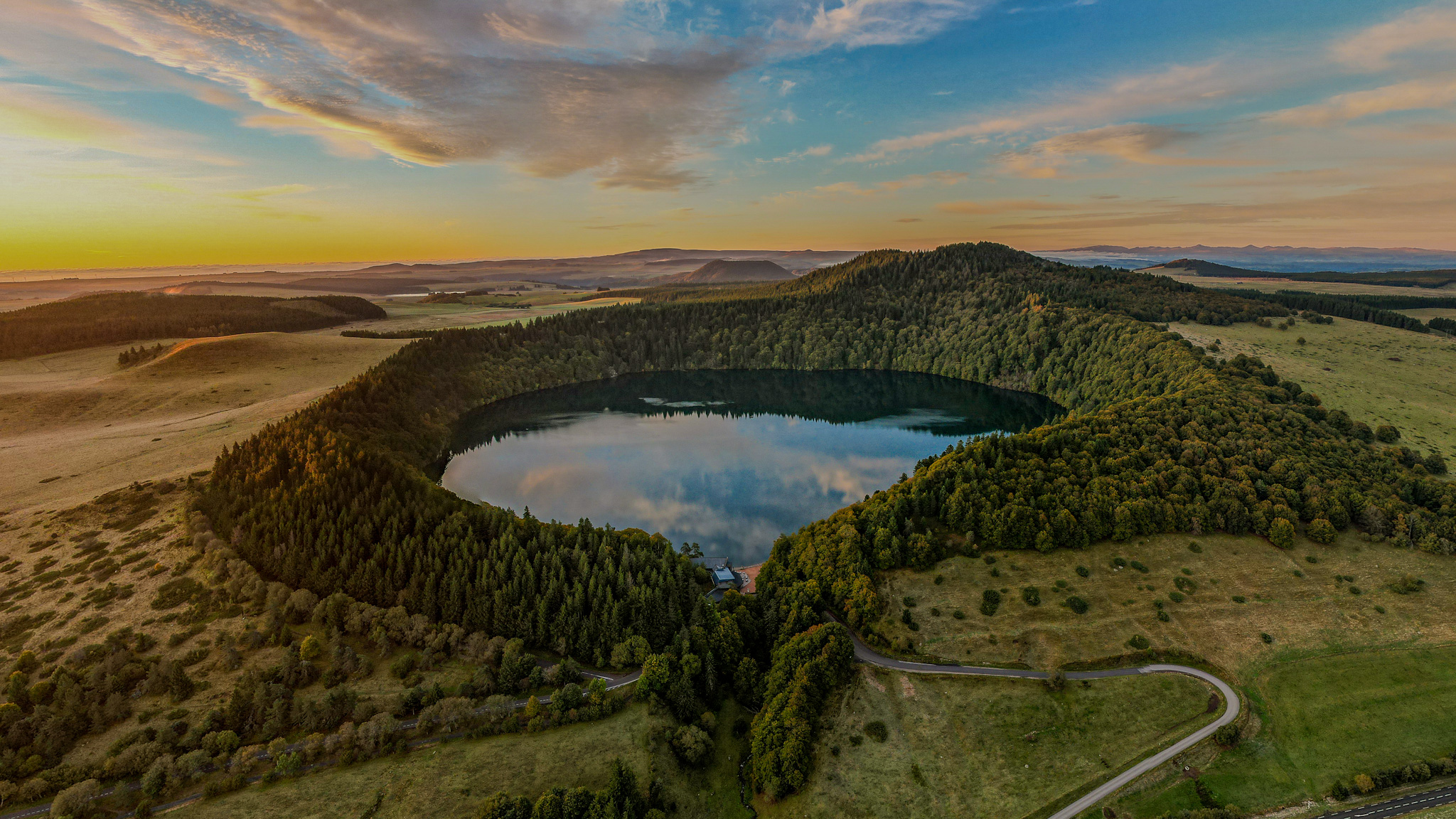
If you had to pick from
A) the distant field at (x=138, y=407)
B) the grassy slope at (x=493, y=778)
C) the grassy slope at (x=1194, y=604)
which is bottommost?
the grassy slope at (x=493, y=778)

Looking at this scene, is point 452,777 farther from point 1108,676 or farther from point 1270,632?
point 1270,632

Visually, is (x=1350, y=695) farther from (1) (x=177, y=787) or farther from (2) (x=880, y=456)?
(1) (x=177, y=787)

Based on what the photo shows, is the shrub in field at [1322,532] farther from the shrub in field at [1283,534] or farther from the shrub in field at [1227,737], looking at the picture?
the shrub in field at [1227,737]

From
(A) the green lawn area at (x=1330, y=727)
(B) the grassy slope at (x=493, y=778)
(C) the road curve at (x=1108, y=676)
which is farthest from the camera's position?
(A) the green lawn area at (x=1330, y=727)

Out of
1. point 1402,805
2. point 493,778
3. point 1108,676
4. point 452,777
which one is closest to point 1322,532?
point 1402,805

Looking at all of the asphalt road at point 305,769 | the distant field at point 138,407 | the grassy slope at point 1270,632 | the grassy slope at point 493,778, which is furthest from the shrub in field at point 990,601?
the distant field at point 138,407

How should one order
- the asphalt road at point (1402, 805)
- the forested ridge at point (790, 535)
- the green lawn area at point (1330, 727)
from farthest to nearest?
1. the forested ridge at point (790, 535)
2. the green lawn area at point (1330, 727)
3. the asphalt road at point (1402, 805)

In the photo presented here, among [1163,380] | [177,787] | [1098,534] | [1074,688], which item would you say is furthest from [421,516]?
[1163,380]
